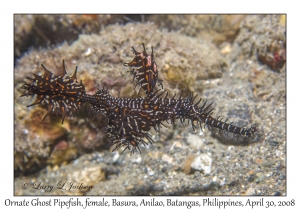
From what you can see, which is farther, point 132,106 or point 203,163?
point 203,163

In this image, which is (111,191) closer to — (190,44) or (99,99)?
(99,99)

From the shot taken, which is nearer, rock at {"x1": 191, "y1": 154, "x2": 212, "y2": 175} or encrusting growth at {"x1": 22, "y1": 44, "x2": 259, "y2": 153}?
encrusting growth at {"x1": 22, "y1": 44, "x2": 259, "y2": 153}

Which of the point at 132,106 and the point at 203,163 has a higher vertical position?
the point at 132,106

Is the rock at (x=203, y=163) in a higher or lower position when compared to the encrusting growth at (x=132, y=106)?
lower

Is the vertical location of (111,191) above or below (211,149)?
below

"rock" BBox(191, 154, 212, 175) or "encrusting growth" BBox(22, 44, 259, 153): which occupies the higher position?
"encrusting growth" BBox(22, 44, 259, 153)

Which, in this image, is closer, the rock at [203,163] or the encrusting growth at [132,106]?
the encrusting growth at [132,106]
